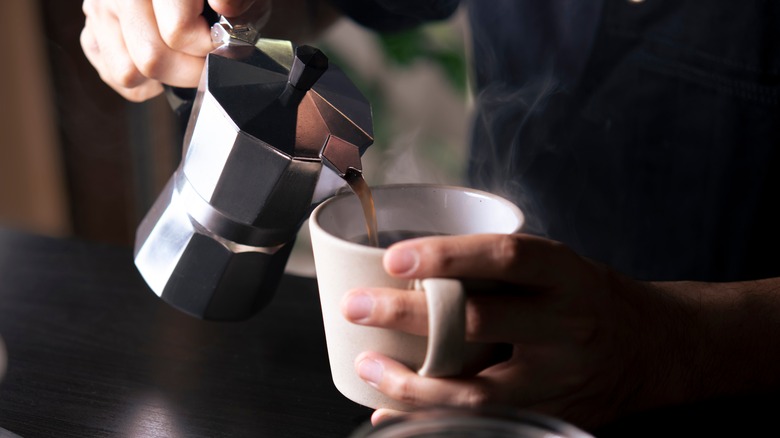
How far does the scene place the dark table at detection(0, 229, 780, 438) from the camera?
620mm

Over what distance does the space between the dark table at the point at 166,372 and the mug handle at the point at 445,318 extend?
0.15 meters

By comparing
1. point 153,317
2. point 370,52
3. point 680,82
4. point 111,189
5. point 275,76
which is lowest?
point 111,189

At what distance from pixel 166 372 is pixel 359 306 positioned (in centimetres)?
25

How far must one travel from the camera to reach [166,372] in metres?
0.70

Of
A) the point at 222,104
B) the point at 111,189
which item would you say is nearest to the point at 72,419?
the point at 222,104

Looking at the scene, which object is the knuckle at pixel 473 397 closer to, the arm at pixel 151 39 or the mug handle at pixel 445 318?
the mug handle at pixel 445 318

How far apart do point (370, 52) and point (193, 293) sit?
5.87 ft

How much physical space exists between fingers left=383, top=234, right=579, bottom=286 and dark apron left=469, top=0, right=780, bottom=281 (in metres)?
0.55

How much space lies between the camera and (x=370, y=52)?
241 cm

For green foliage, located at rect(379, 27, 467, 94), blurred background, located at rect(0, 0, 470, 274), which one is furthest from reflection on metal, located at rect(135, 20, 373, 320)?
green foliage, located at rect(379, 27, 467, 94)

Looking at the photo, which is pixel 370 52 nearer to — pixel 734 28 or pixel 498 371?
pixel 734 28

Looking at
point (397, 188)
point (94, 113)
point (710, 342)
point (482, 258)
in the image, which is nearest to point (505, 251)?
point (482, 258)

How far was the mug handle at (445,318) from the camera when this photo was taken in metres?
0.48

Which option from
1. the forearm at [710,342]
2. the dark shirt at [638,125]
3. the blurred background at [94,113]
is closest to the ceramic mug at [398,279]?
the forearm at [710,342]
